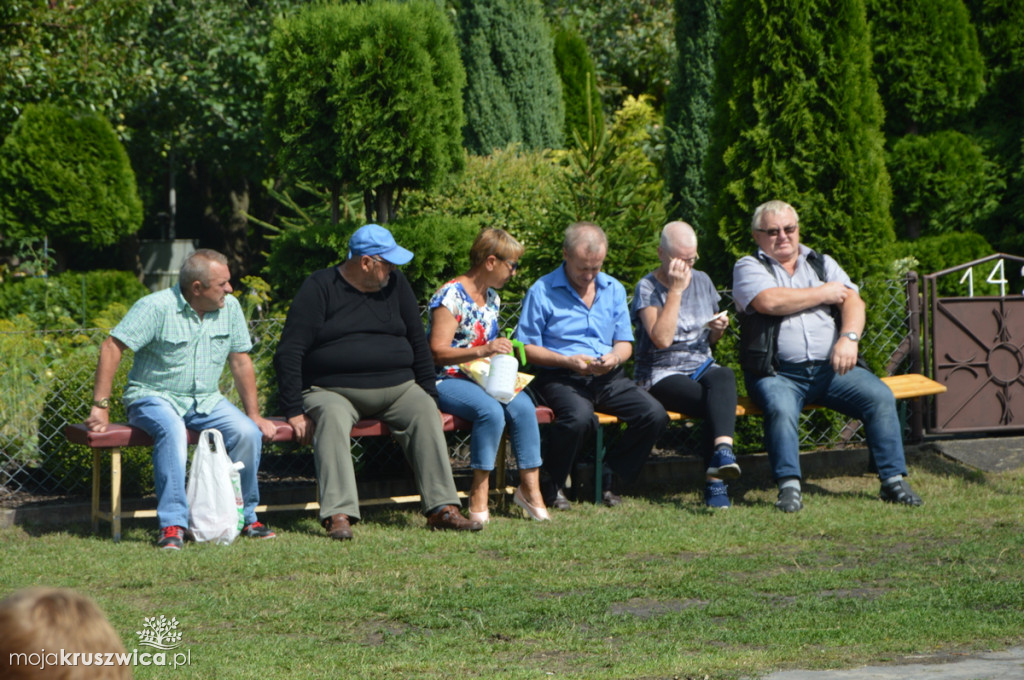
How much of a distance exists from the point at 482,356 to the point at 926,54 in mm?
6629

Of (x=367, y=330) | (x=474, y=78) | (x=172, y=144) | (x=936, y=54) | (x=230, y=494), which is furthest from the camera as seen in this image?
(x=172, y=144)

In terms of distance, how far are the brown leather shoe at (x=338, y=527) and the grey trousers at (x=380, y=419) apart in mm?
31

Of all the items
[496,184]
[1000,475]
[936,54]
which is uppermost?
[936,54]

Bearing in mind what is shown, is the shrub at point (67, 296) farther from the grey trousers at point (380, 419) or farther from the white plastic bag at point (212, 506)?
the white plastic bag at point (212, 506)

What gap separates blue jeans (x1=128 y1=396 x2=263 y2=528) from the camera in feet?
19.0

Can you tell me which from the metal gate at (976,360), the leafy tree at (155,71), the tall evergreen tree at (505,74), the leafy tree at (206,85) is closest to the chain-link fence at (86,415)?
the metal gate at (976,360)

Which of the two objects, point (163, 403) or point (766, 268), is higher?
point (766, 268)

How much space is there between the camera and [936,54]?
1099 centimetres

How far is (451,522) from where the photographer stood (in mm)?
6145

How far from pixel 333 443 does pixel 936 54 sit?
763 centimetres

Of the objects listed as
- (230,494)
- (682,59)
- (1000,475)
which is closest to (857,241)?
(1000,475)

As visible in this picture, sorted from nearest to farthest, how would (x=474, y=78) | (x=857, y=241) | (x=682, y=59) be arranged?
(x=857, y=241) < (x=682, y=59) < (x=474, y=78)

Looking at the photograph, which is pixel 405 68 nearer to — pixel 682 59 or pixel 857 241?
pixel 857 241

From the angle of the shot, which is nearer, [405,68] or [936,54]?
[405,68]
